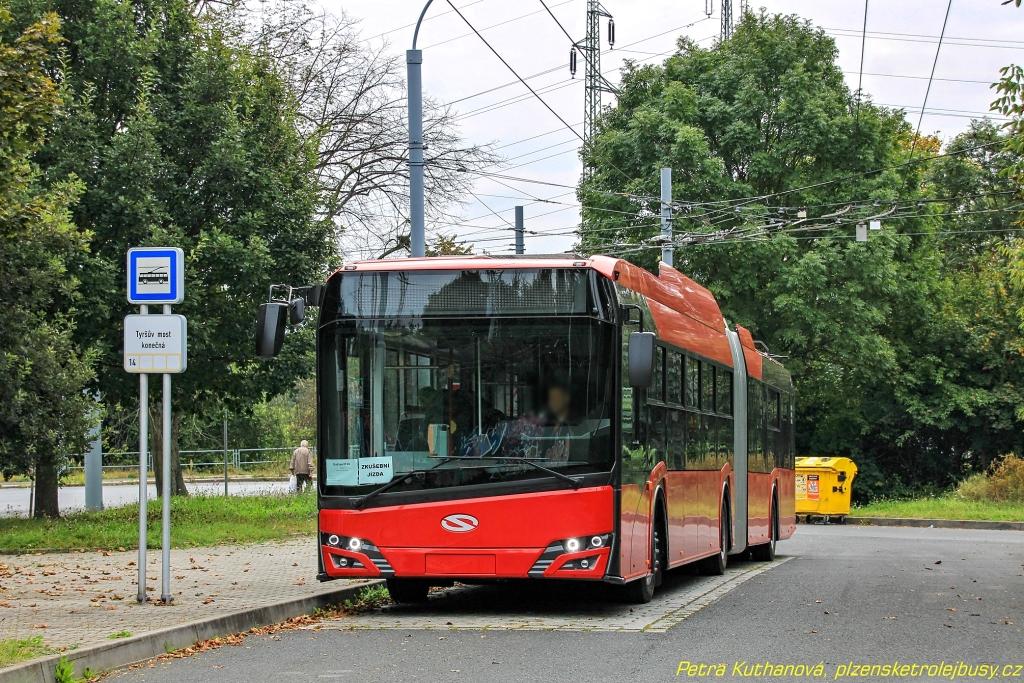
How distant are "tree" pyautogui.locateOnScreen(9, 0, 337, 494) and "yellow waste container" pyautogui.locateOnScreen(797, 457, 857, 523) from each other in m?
14.5

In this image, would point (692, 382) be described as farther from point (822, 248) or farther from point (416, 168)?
point (822, 248)

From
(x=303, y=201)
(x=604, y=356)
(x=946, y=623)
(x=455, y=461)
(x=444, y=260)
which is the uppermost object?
(x=303, y=201)

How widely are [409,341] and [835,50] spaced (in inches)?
1229

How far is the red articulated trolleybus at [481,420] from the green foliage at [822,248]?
23.0m

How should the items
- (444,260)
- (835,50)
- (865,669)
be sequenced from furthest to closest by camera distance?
(835,50) → (444,260) → (865,669)

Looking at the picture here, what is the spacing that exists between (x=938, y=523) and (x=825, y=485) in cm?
269

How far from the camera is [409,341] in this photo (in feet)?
40.5

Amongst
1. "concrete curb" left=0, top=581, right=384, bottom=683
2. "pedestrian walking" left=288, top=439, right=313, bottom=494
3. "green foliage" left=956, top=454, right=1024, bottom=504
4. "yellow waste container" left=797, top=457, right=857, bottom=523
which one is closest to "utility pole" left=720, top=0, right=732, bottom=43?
"green foliage" left=956, top=454, right=1024, bottom=504

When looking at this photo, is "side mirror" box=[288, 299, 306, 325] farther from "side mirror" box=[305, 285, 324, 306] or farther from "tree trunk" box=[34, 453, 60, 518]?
"tree trunk" box=[34, 453, 60, 518]

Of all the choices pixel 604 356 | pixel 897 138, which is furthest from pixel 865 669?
pixel 897 138

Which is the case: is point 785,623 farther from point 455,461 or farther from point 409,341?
point 409,341

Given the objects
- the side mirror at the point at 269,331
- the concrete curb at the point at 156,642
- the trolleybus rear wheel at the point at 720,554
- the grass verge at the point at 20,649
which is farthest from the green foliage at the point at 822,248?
the grass verge at the point at 20,649

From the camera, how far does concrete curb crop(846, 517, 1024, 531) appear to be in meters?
33.2

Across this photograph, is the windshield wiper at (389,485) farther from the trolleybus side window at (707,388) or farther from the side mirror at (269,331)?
the trolleybus side window at (707,388)
